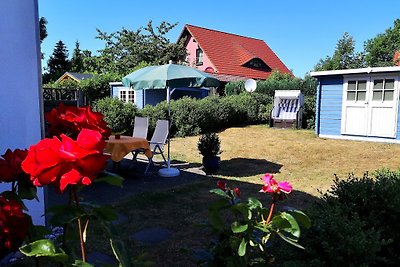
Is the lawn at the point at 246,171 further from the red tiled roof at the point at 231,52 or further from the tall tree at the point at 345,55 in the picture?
the tall tree at the point at 345,55

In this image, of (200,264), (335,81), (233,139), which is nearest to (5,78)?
(200,264)

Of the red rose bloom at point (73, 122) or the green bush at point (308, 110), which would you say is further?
the green bush at point (308, 110)

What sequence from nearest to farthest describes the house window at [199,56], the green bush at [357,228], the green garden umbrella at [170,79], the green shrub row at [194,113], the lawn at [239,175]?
the green bush at [357,228] → the lawn at [239,175] → the green garden umbrella at [170,79] → the green shrub row at [194,113] → the house window at [199,56]

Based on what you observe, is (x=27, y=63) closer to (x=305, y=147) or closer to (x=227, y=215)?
(x=227, y=215)

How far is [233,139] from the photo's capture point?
11328 millimetres

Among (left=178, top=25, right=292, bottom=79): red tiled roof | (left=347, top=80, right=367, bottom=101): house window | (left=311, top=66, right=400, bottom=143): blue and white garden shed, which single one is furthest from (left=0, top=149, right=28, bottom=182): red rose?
(left=178, top=25, right=292, bottom=79): red tiled roof

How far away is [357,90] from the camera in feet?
34.3

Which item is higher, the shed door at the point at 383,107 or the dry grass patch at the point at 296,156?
the shed door at the point at 383,107

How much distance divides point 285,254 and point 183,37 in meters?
26.5

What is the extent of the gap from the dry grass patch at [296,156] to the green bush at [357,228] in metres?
3.05

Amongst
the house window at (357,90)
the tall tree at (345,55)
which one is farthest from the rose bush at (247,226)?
the tall tree at (345,55)

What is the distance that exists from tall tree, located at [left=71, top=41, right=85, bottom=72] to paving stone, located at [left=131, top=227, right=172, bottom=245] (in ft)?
112

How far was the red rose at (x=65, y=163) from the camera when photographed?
901 millimetres

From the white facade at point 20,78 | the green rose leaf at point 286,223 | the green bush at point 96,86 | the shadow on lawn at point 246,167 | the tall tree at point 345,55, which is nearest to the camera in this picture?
the green rose leaf at point 286,223
